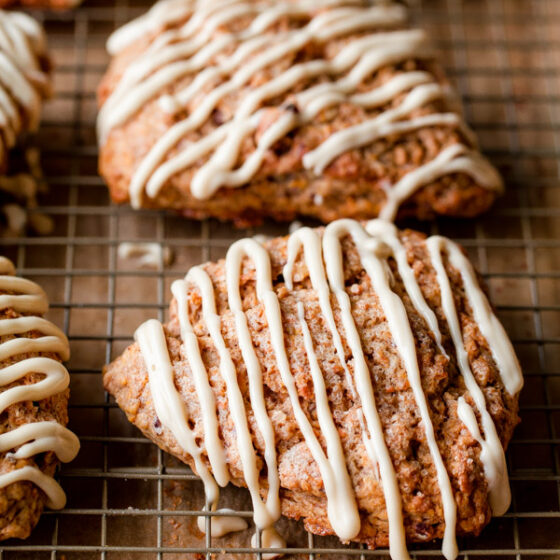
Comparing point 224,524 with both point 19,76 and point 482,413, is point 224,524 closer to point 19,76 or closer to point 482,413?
point 482,413

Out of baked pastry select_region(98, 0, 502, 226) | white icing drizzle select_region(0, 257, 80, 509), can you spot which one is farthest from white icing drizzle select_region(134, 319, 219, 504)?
baked pastry select_region(98, 0, 502, 226)

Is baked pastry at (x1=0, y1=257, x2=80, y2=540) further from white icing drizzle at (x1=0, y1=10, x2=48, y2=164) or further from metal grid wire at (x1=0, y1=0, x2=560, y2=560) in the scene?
white icing drizzle at (x1=0, y1=10, x2=48, y2=164)

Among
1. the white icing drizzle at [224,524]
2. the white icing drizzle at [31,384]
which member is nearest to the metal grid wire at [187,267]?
the white icing drizzle at [224,524]

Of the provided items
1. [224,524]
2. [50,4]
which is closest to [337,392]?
[224,524]

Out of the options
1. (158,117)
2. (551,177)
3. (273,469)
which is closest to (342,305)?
(273,469)

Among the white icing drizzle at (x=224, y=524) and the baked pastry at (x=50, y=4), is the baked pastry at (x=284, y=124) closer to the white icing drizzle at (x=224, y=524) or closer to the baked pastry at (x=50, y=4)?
the baked pastry at (x=50, y=4)

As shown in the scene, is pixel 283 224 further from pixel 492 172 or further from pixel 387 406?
pixel 387 406
